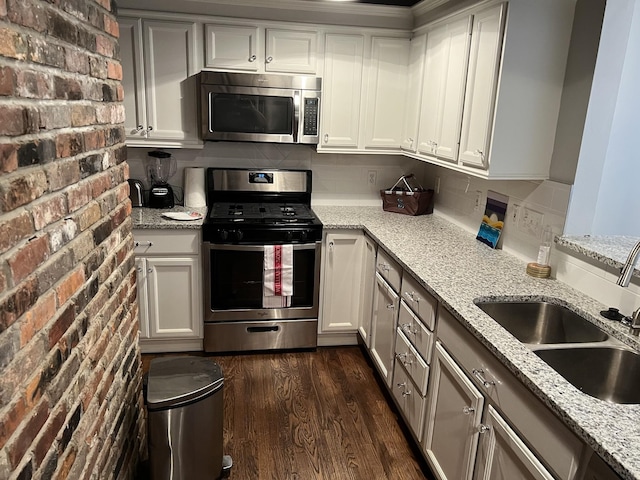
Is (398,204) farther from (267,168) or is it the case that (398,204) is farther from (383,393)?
(383,393)

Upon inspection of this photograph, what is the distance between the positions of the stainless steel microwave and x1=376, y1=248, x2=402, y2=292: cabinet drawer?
98cm

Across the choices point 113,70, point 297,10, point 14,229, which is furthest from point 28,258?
point 297,10

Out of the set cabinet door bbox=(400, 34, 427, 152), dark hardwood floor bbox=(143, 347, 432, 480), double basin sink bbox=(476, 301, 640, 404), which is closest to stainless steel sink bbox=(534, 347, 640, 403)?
double basin sink bbox=(476, 301, 640, 404)

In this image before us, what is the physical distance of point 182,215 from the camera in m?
3.12

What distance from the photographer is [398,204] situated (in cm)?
358

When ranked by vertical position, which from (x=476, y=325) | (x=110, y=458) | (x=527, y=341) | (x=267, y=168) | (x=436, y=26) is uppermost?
(x=436, y=26)

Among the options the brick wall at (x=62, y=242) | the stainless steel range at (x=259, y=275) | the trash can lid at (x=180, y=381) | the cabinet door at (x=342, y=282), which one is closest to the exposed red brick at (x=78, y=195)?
the brick wall at (x=62, y=242)

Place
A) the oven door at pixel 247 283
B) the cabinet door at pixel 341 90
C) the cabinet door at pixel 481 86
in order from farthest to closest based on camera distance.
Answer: the cabinet door at pixel 341 90, the oven door at pixel 247 283, the cabinet door at pixel 481 86

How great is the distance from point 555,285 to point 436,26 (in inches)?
66.8

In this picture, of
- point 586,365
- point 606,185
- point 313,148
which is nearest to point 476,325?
point 586,365

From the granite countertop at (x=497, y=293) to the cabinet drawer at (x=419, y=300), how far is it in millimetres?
71

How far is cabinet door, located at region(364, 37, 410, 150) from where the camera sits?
327cm

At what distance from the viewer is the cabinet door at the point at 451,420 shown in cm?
174

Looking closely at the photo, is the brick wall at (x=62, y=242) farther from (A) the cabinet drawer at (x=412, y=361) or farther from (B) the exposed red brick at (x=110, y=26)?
(A) the cabinet drawer at (x=412, y=361)
